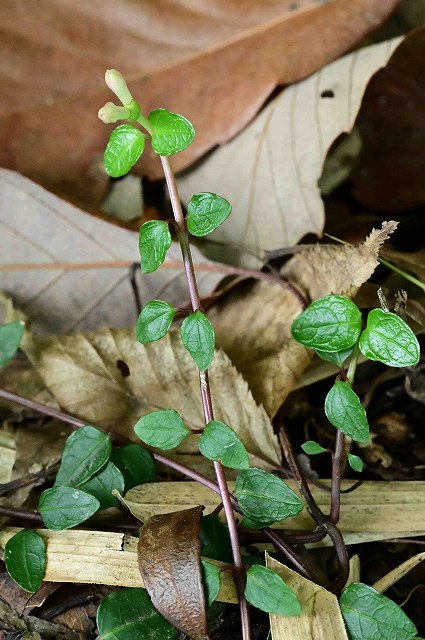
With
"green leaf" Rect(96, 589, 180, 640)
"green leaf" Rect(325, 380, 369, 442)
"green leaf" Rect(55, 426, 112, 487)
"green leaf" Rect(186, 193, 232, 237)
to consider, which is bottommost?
"green leaf" Rect(96, 589, 180, 640)

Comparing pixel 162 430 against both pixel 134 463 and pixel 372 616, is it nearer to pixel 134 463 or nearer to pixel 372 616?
pixel 134 463

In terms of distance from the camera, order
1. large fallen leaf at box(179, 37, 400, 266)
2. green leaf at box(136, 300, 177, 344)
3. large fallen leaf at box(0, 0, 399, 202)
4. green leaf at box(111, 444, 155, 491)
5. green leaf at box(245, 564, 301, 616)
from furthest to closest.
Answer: large fallen leaf at box(0, 0, 399, 202) < large fallen leaf at box(179, 37, 400, 266) < green leaf at box(111, 444, 155, 491) < green leaf at box(136, 300, 177, 344) < green leaf at box(245, 564, 301, 616)

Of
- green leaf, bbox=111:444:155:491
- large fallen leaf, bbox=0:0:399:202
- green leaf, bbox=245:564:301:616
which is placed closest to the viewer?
green leaf, bbox=245:564:301:616

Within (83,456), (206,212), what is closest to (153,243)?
(206,212)

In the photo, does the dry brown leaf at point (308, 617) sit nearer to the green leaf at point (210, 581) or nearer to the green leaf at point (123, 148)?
the green leaf at point (210, 581)

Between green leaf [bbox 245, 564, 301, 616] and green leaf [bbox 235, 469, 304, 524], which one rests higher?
green leaf [bbox 235, 469, 304, 524]

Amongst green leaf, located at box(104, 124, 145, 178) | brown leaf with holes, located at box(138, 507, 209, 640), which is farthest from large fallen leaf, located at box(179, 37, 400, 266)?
brown leaf with holes, located at box(138, 507, 209, 640)

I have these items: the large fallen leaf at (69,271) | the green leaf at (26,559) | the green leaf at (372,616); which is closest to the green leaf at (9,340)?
the large fallen leaf at (69,271)

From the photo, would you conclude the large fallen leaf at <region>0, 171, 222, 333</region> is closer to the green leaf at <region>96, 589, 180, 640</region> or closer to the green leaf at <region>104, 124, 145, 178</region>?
the green leaf at <region>104, 124, 145, 178</region>
